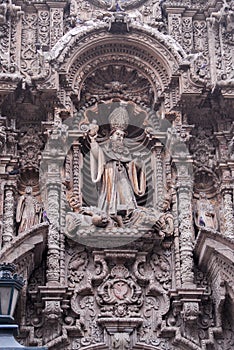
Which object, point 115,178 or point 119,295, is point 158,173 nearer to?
point 115,178

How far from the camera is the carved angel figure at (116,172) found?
12.3 meters

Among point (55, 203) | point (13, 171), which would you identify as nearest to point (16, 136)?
point (13, 171)

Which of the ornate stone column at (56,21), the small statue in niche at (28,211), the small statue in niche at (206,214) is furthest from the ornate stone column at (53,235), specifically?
the ornate stone column at (56,21)

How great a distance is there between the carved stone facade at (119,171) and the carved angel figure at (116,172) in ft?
0.08

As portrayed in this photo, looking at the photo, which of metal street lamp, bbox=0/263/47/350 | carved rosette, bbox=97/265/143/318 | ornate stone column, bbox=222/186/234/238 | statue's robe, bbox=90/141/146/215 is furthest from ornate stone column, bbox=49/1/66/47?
metal street lamp, bbox=0/263/47/350

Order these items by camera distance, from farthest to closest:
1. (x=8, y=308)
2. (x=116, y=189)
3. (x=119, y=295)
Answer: (x=116, y=189) < (x=119, y=295) < (x=8, y=308)

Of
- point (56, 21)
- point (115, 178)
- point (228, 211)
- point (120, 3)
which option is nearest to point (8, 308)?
point (115, 178)

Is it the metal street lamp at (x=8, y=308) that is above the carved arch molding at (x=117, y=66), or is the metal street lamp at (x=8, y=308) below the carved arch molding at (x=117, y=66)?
below

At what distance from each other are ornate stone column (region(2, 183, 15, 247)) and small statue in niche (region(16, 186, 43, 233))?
0.15 m

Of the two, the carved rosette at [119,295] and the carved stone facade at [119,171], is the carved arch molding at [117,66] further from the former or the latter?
the carved rosette at [119,295]

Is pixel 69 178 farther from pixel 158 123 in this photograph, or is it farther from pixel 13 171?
pixel 158 123

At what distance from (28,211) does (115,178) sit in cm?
156

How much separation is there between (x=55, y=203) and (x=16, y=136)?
149 cm

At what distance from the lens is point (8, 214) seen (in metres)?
12.0
